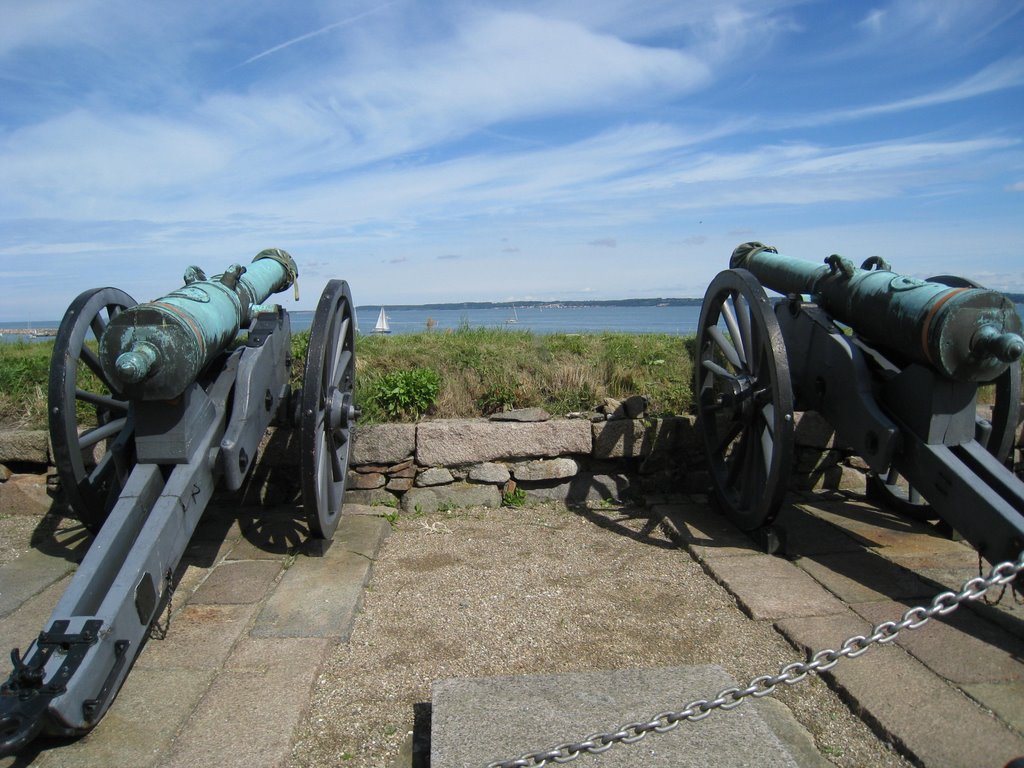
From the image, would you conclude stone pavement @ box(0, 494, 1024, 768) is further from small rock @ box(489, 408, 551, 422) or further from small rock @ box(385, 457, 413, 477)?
small rock @ box(489, 408, 551, 422)

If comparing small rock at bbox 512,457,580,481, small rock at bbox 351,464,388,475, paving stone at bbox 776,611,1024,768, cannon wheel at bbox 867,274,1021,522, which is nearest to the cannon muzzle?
small rock at bbox 351,464,388,475

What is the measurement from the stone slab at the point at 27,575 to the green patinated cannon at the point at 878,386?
379 centimetres

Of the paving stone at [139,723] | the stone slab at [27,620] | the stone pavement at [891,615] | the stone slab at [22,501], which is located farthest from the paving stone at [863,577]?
the stone slab at [22,501]

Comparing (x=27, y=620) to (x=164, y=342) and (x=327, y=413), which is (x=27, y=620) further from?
(x=327, y=413)

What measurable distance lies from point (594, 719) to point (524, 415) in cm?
322

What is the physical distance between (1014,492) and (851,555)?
1.08 m

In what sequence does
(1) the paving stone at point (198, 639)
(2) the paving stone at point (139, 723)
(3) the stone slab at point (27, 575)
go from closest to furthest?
(2) the paving stone at point (139, 723) → (1) the paving stone at point (198, 639) → (3) the stone slab at point (27, 575)

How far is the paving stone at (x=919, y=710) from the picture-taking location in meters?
2.52

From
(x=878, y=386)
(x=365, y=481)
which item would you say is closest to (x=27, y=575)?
(x=365, y=481)

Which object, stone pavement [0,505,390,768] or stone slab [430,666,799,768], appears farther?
stone pavement [0,505,390,768]

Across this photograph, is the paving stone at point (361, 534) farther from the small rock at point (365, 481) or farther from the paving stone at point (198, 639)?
the paving stone at point (198, 639)

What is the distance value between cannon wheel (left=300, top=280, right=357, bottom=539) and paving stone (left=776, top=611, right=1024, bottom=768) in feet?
7.99

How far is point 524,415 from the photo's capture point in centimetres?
562

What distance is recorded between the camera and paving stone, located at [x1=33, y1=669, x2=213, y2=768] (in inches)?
98.7
